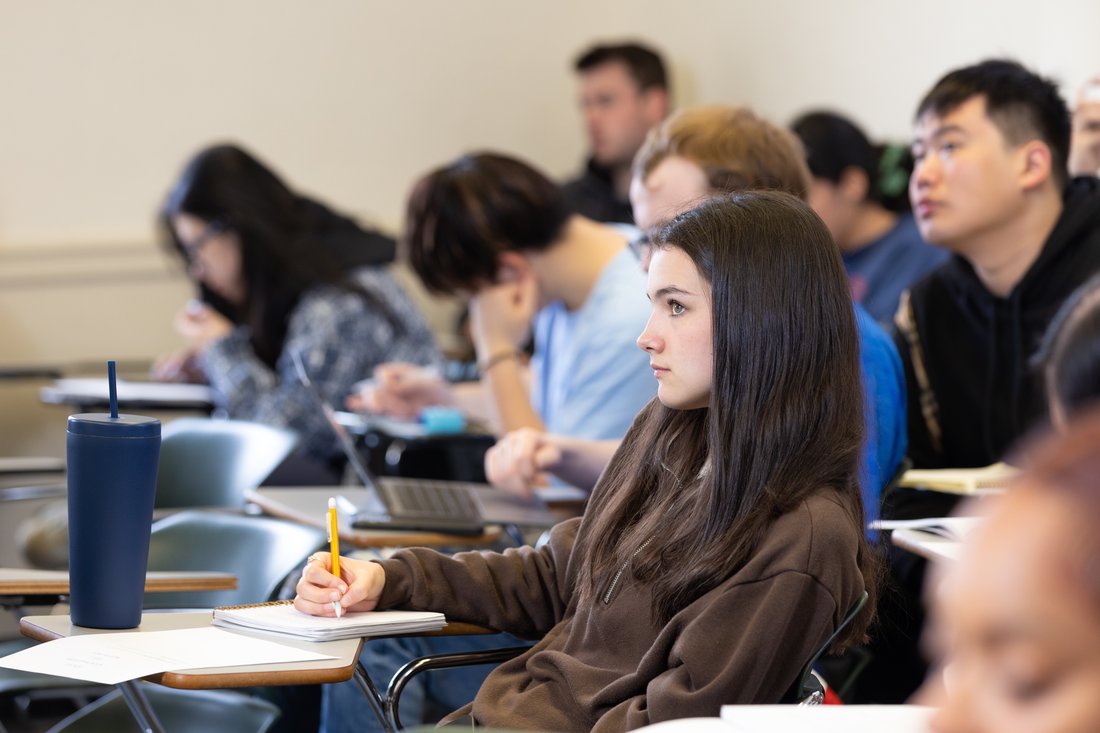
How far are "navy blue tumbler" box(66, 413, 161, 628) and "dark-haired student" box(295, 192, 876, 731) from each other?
0.20 m

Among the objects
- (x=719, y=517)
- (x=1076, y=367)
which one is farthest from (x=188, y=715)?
(x=1076, y=367)

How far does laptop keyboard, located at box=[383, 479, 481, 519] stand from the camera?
225cm

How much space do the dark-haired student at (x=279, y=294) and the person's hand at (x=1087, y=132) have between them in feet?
5.70

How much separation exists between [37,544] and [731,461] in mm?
1633

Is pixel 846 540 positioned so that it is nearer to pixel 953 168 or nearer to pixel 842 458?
pixel 842 458

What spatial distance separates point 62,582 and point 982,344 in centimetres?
173

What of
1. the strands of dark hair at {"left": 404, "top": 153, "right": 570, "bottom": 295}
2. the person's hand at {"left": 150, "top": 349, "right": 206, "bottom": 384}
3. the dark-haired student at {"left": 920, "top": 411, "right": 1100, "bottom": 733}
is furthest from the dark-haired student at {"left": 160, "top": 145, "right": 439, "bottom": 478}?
the dark-haired student at {"left": 920, "top": 411, "right": 1100, "bottom": 733}

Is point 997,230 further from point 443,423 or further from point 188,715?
point 188,715

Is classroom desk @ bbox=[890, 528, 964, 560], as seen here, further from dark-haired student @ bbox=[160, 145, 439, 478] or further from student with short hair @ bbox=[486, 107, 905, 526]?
dark-haired student @ bbox=[160, 145, 439, 478]

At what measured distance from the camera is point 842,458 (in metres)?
1.45

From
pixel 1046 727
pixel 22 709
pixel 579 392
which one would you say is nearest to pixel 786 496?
pixel 1046 727

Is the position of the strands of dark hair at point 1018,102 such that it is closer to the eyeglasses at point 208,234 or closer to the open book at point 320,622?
the open book at point 320,622

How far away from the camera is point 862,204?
155 inches

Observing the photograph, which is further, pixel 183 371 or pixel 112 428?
pixel 183 371
